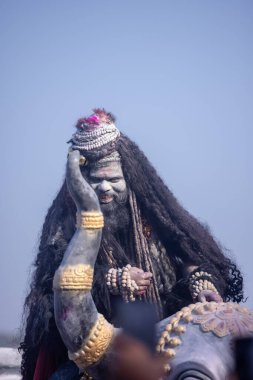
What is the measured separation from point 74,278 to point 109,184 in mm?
1749

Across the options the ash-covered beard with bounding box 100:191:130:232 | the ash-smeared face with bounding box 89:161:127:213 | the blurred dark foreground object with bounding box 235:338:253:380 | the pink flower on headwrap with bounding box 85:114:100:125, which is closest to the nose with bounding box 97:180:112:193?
the ash-smeared face with bounding box 89:161:127:213

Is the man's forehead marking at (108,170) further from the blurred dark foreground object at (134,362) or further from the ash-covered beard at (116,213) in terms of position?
the blurred dark foreground object at (134,362)

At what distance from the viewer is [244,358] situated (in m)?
3.05

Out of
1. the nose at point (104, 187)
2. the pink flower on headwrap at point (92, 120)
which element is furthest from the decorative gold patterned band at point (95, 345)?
the pink flower on headwrap at point (92, 120)

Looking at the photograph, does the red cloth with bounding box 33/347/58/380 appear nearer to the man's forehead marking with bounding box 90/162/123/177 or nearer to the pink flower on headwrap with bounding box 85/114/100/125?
the man's forehead marking with bounding box 90/162/123/177

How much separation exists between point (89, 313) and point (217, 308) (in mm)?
661

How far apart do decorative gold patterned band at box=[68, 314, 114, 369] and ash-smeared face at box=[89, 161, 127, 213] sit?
170cm

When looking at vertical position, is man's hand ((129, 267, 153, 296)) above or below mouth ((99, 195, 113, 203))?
below

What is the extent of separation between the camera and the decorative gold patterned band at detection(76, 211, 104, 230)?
135 inches

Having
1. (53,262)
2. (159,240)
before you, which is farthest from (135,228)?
(53,262)

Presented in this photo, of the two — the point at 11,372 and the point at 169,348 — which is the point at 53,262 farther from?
the point at 11,372

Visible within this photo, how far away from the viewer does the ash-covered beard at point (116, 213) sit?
494cm

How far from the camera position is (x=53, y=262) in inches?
182

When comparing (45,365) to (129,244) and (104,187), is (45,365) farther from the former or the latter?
(104,187)
